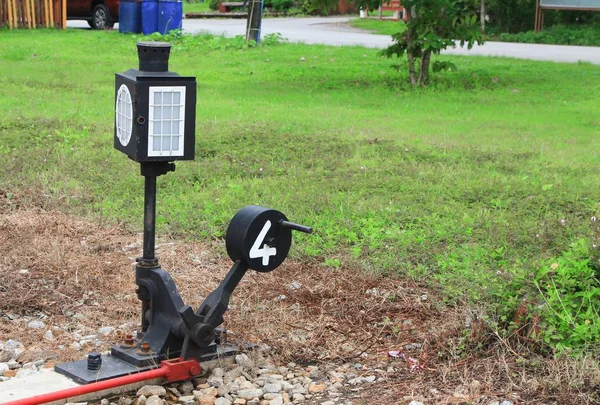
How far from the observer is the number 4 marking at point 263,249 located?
393 cm

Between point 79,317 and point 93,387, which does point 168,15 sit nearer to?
point 79,317

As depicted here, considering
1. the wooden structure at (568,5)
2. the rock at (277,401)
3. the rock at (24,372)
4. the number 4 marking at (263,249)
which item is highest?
the wooden structure at (568,5)

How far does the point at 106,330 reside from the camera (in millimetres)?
4504

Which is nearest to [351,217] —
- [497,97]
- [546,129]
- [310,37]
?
[546,129]

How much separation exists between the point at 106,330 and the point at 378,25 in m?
26.6

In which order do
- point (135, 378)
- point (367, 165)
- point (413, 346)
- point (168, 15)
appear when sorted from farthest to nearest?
point (168, 15) → point (367, 165) → point (413, 346) → point (135, 378)

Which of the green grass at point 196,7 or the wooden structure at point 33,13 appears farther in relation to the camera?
the green grass at point 196,7

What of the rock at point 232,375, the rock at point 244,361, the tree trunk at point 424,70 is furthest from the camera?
the tree trunk at point 424,70

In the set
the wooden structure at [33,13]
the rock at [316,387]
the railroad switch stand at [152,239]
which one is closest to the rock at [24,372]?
the railroad switch stand at [152,239]

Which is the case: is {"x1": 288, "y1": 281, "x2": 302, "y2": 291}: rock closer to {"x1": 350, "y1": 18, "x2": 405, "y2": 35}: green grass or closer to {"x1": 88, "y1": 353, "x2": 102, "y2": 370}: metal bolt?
{"x1": 88, "y1": 353, "x2": 102, "y2": 370}: metal bolt

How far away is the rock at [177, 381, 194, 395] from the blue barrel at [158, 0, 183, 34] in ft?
58.3

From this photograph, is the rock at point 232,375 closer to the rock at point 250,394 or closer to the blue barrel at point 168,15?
the rock at point 250,394

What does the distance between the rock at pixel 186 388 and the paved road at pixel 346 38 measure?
15597 millimetres

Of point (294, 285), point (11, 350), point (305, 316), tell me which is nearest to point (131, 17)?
point (294, 285)
